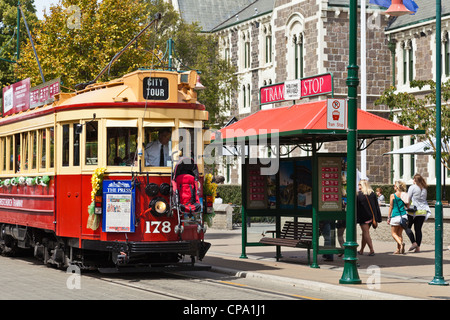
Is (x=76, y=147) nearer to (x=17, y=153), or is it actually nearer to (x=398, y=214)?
(x=17, y=153)

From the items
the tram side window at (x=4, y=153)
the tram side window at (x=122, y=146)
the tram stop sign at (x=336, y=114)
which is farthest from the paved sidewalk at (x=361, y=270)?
the tram side window at (x=4, y=153)

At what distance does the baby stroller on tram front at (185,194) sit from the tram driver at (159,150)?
330mm

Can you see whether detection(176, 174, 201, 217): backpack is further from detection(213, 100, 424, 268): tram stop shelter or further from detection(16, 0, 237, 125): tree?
detection(16, 0, 237, 125): tree

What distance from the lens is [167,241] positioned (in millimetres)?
15406

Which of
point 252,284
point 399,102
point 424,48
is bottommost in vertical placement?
point 252,284

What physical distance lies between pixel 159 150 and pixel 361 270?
474 centimetres

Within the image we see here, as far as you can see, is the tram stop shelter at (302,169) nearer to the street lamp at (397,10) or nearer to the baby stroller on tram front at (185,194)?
the street lamp at (397,10)

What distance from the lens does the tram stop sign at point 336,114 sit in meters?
15.8

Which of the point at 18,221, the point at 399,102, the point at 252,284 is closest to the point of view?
the point at 252,284

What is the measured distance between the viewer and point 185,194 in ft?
50.3

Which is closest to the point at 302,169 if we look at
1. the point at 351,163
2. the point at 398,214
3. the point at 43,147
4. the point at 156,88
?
the point at 398,214

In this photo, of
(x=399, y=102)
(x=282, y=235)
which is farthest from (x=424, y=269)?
(x=399, y=102)
